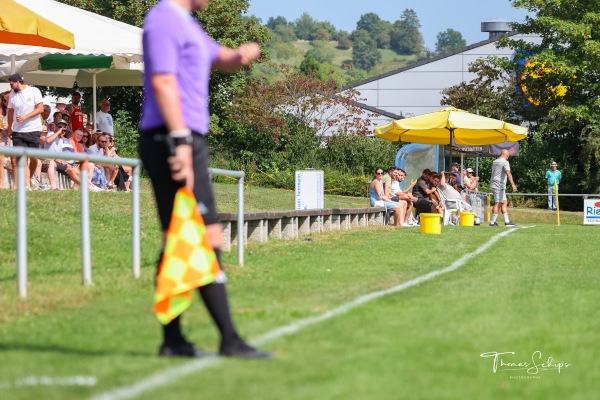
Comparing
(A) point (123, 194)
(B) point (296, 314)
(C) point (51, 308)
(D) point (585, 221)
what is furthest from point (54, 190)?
(D) point (585, 221)

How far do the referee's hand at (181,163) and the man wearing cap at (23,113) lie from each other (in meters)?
12.4

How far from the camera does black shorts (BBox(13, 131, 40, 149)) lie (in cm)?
1756

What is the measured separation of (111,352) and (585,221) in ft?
93.7

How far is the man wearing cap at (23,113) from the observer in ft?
57.7

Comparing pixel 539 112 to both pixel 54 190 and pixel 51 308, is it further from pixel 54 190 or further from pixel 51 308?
pixel 51 308

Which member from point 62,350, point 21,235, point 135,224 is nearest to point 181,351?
point 62,350

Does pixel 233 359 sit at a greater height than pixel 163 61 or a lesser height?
lesser

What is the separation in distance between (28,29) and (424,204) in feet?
40.4

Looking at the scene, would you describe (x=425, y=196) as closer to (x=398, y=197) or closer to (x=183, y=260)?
(x=398, y=197)

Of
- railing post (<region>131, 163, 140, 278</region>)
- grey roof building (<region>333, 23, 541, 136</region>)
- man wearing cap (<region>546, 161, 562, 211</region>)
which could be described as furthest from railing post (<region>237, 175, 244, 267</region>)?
grey roof building (<region>333, 23, 541, 136</region>)

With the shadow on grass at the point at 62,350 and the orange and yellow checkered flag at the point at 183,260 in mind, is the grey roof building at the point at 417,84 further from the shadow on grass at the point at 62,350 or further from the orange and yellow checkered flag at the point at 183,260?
the orange and yellow checkered flag at the point at 183,260

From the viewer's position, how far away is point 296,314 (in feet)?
24.2

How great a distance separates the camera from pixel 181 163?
5.58m

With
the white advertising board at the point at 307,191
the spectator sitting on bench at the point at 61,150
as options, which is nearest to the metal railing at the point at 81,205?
the spectator sitting on bench at the point at 61,150
